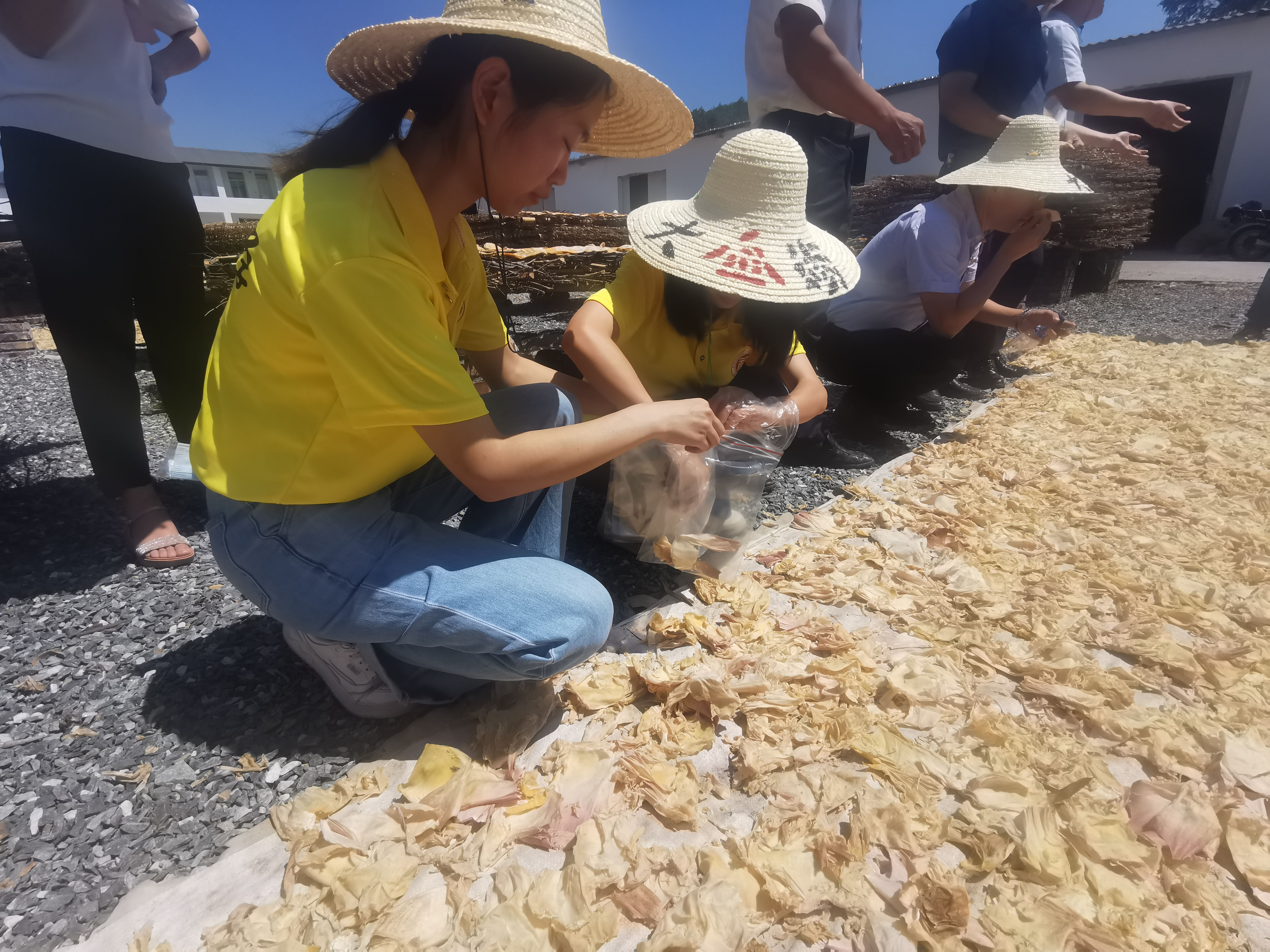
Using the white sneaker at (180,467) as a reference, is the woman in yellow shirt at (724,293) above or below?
above

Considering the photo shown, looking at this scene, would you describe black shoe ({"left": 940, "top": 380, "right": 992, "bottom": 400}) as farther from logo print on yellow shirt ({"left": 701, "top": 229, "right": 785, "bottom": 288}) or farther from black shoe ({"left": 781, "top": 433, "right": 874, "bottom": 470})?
logo print on yellow shirt ({"left": 701, "top": 229, "right": 785, "bottom": 288})

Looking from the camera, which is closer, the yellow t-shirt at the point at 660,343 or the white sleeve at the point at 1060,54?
the yellow t-shirt at the point at 660,343

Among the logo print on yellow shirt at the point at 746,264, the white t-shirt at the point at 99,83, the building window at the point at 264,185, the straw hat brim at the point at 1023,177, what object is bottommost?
the logo print on yellow shirt at the point at 746,264

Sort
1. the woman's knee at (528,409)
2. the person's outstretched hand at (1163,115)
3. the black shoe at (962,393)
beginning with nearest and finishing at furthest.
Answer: the woman's knee at (528,409)
the person's outstretched hand at (1163,115)
the black shoe at (962,393)

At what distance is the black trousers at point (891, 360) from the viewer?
10.2 ft

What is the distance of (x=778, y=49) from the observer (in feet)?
8.57

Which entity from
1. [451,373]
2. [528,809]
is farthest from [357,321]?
[528,809]

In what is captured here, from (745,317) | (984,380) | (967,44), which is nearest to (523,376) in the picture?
(745,317)

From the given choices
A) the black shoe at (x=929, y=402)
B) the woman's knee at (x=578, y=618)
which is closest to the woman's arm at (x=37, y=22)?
the woman's knee at (x=578, y=618)

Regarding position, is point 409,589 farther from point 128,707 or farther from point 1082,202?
point 1082,202

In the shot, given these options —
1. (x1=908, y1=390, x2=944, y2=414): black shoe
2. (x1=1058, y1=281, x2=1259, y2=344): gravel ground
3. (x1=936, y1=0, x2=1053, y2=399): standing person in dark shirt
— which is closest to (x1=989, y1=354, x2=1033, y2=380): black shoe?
(x1=908, y1=390, x2=944, y2=414): black shoe

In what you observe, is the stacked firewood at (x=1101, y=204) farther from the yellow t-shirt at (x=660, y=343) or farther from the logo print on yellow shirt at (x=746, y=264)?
the logo print on yellow shirt at (x=746, y=264)

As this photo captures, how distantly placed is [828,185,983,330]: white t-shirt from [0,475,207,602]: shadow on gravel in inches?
110

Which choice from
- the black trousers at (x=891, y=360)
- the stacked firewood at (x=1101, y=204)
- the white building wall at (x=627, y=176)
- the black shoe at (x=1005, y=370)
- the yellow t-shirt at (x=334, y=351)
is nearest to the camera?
the yellow t-shirt at (x=334, y=351)
